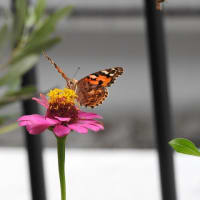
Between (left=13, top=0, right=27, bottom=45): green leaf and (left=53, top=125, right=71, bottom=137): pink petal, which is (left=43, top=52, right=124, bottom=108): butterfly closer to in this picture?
(left=53, top=125, right=71, bottom=137): pink petal

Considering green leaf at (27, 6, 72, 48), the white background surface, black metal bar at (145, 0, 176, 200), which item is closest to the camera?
black metal bar at (145, 0, 176, 200)

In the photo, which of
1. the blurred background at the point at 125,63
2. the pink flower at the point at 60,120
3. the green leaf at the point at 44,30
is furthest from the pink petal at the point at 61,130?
the blurred background at the point at 125,63

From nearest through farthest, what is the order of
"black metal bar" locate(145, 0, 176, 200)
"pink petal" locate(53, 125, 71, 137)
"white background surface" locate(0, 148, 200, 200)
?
"pink petal" locate(53, 125, 71, 137), "black metal bar" locate(145, 0, 176, 200), "white background surface" locate(0, 148, 200, 200)

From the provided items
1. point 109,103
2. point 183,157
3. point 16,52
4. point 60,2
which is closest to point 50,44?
point 16,52

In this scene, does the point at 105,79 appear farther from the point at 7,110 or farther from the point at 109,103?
the point at 109,103

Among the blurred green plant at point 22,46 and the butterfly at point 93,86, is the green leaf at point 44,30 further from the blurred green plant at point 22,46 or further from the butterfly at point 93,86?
the butterfly at point 93,86

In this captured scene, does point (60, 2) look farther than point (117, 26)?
No

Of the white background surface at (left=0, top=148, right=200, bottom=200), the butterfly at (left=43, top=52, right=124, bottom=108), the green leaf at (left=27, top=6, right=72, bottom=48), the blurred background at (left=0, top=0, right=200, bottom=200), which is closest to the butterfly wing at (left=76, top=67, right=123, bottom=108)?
the butterfly at (left=43, top=52, right=124, bottom=108)
